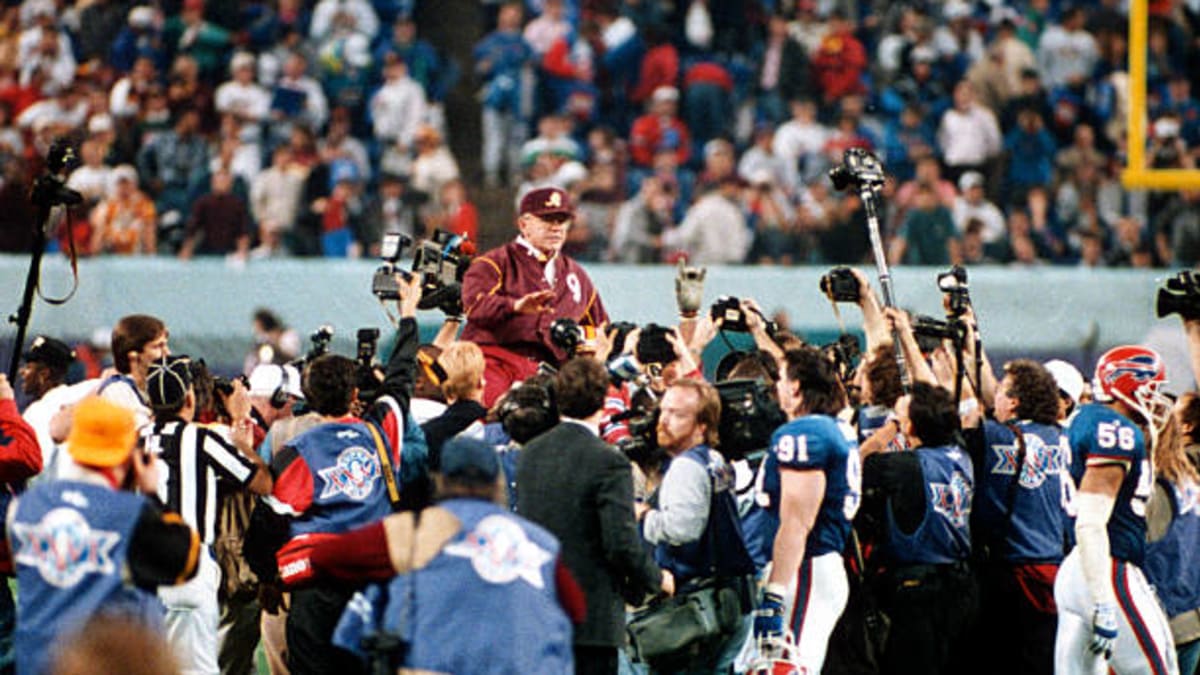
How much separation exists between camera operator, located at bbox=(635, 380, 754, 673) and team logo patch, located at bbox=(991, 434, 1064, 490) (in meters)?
1.28

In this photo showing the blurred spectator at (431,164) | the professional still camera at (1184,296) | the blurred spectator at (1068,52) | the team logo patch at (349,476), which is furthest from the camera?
the blurred spectator at (1068,52)

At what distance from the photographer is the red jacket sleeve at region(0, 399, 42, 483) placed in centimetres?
806

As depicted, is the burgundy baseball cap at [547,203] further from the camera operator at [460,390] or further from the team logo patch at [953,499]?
the team logo patch at [953,499]

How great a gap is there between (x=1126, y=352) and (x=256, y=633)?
3972 mm

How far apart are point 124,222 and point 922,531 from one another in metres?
7.94

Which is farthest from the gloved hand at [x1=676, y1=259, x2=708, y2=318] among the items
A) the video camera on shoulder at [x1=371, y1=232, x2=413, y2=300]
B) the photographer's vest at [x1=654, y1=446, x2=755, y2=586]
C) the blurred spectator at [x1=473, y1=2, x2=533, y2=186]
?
the blurred spectator at [x1=473, y1=2, x2=533, y2=186]

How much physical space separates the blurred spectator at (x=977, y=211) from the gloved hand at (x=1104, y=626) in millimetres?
7416

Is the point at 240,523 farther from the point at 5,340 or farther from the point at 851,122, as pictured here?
the point at 851,122

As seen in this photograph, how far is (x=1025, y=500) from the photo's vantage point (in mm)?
8805

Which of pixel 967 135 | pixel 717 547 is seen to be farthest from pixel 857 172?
pixel 967 135

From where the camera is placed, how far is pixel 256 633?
9.55 metres

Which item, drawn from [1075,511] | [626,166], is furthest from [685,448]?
[626,166]

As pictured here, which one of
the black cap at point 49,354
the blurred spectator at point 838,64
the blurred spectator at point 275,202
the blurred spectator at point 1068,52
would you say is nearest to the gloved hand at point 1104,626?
the black cap at point 49,354

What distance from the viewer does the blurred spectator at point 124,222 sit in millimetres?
14684
